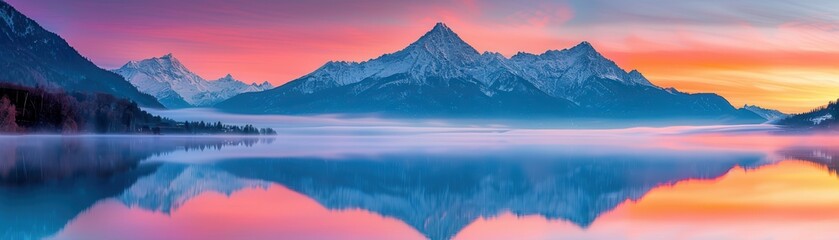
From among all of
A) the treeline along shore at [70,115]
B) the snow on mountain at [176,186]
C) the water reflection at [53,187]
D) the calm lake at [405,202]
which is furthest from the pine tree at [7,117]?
the snow on mountain at [176,186]

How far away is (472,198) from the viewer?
3061 cm

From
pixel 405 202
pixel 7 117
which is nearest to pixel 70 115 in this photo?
pixel 7 117

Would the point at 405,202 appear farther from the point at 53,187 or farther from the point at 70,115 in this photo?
the point at 70,115

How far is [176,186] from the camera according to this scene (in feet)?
108

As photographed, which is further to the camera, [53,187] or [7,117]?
[7,117]

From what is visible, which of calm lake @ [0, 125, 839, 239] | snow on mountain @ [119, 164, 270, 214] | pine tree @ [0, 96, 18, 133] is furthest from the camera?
pine tree @ [0, 96, 18, 133]

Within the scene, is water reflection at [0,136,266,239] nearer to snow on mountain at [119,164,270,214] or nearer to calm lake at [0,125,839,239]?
calm lake at [0,125,839,239]

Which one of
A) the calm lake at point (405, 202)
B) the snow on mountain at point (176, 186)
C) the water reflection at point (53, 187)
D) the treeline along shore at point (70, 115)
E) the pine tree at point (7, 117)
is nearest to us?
Result: the water reflection at point (53, 187)

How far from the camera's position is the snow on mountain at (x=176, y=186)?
2673 cm

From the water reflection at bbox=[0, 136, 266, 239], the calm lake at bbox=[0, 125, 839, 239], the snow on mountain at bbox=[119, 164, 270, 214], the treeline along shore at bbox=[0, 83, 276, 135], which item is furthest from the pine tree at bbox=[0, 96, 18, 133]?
the snow on mountain at bbox=[119, 164, 270, 214]

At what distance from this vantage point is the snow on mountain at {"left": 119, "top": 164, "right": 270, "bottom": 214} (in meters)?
26.7

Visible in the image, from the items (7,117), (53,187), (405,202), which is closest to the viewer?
(405,202)

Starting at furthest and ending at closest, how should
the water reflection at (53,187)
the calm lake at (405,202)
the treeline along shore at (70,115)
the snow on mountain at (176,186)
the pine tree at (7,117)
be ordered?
the treeline along shore at (70,115) → the pine tree at (7,117) → the snow on mountain at (176,186) → the calm lake at (405,202) → the water reflection at (53,187)

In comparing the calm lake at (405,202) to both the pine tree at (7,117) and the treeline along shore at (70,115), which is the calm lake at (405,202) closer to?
the pine tree at (7,117)
